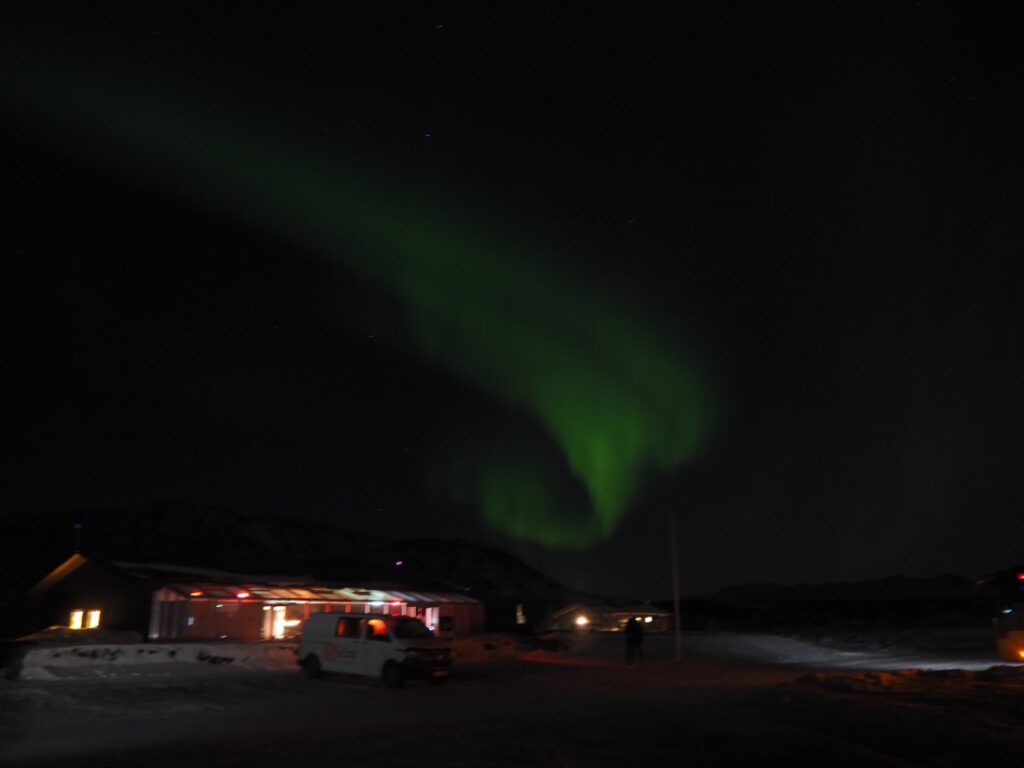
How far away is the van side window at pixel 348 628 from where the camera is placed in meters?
→ 23.4

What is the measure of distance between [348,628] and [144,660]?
24.2 feet

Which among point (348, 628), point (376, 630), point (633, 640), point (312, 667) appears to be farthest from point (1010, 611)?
point (312, 667)

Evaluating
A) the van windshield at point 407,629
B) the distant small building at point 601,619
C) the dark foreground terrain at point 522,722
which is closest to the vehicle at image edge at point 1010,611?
the dark foreground terrain at point 522,722

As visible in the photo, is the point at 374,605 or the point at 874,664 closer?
the point at 874,664

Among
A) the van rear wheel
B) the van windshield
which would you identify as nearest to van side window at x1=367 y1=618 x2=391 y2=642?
the van windshield

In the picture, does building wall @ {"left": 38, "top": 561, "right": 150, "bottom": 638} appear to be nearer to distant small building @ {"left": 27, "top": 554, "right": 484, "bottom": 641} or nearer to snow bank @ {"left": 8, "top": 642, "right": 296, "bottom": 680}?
distant small building @ {"left": 27, "top": 554, "right": 484, "bottom": 641}

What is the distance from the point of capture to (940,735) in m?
11.5

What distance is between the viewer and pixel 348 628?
2366cm

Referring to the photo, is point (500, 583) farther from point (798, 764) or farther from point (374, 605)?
point (798, 764)

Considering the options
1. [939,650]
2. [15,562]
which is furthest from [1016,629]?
[15,562]

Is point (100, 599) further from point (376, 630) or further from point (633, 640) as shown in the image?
point (633, 640)

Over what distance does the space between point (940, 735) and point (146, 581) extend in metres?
33.2

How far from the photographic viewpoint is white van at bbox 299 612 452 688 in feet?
71.8

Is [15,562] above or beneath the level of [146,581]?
above
